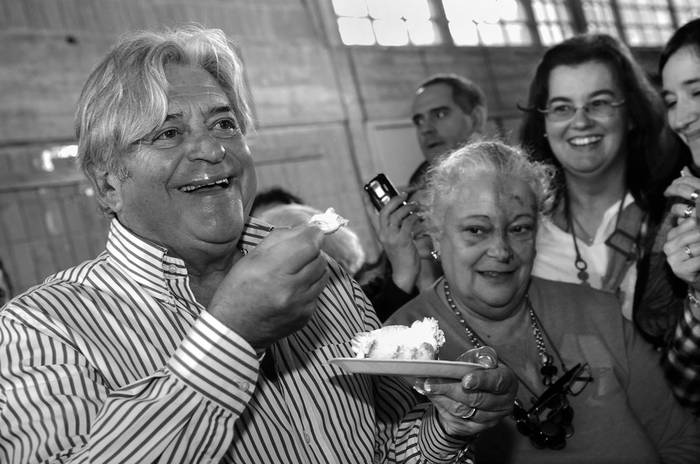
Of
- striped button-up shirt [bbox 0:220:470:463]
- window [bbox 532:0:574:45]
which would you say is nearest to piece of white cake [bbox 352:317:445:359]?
striped button-up shirt [bbox 0:220:470:463]

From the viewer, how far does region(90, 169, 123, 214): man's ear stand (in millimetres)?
1595

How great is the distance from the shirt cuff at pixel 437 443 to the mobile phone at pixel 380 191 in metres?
1.28

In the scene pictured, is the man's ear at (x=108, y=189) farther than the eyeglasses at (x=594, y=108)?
No

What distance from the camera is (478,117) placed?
425 cm

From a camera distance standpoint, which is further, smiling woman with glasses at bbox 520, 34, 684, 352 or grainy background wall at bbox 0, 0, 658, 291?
grainy background wall at bbox 0, 0, 658, 291

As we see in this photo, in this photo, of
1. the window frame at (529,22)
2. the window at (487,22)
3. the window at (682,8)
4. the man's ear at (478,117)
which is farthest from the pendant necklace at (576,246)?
the window at (682,8)

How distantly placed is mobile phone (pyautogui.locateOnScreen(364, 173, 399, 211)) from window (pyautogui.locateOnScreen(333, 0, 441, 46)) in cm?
521

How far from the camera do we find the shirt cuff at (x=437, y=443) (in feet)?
5.48

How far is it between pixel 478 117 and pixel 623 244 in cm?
162

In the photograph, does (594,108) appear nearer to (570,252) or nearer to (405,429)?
(570,252)

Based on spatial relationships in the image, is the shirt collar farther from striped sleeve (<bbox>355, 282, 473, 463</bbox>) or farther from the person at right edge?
the person at right edge

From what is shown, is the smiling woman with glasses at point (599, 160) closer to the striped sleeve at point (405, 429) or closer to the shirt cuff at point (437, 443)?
the striped sleeve at point (405, 429)

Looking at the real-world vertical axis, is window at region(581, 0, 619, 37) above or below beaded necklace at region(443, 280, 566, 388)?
above

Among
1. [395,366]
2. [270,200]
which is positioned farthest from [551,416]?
[270,200]
